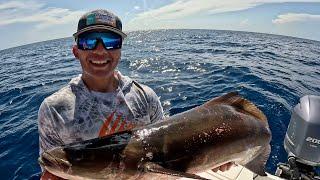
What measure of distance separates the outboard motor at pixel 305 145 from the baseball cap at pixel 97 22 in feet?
11.2

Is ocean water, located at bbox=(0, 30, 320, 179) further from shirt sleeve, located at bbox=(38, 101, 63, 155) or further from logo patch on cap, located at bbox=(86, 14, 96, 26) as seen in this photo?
logo patch on cap, located at bbox=(86, 14, 96, 26)

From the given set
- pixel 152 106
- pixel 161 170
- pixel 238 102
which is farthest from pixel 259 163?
pixel 161 170

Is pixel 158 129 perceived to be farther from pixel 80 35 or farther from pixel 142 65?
pixel 142 65

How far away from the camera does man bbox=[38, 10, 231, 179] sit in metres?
3.35

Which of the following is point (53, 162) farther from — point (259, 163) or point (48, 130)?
point (259, 163)

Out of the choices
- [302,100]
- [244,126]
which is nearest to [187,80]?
[302,100]

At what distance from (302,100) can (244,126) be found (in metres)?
2.86

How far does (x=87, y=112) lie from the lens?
11.4ft

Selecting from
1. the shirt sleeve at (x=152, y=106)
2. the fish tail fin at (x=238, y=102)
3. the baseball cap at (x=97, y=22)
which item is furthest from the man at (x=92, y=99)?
the fish tail fin at (x=238, y=102)

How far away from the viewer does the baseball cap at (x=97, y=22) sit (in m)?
3.38

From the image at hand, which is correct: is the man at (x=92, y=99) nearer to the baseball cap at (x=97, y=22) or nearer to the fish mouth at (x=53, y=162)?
the baseball cap at (x=97, y=22)

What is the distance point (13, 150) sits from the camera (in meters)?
8.75

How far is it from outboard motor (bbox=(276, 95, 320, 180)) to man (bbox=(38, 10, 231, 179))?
7.09ft

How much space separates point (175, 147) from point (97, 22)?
58.7 inches
